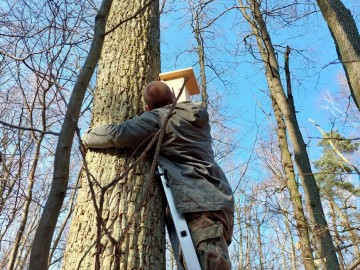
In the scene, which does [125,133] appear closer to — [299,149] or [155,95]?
[155,95]

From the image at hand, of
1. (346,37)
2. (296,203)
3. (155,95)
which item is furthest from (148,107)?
(296,203)

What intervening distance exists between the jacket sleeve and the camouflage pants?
0.47 m

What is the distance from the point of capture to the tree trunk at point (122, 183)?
1.60m

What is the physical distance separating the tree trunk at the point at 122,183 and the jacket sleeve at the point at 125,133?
67 millimetres

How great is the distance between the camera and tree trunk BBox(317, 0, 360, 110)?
3607 millimetres

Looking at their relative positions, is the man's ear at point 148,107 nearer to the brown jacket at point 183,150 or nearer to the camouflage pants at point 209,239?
the brown jacket at point 183,150

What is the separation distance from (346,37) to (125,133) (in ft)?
9.96

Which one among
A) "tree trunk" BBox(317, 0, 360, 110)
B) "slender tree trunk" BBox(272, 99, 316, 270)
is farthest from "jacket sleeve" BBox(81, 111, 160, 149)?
"slender tree trunk" BBox(272, 99, 316, 270)

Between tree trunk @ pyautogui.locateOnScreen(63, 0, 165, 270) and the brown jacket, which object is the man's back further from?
tree trunk @ pyautogui.locateOnScreen(63, 0, 165, 270)

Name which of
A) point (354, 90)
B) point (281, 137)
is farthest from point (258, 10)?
point (354, 90)

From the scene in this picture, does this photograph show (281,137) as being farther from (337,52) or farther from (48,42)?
(48,42)

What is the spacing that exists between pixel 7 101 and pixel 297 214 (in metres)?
4.18

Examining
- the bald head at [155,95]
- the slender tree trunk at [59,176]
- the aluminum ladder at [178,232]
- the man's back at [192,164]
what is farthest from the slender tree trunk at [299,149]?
the slender tree trunk at [59,176]

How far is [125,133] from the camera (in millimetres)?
1810
